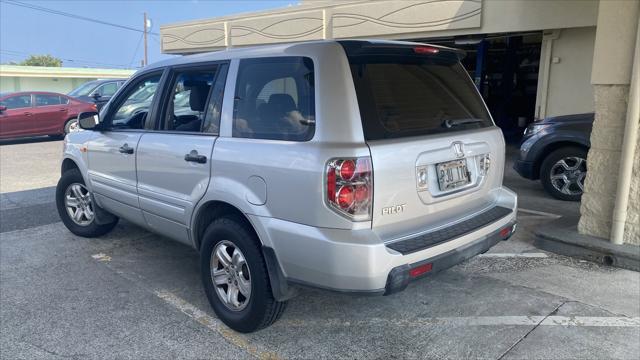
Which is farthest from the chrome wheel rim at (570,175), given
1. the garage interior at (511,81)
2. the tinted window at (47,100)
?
the tinted window at (47,100)

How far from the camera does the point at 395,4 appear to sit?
13.7m

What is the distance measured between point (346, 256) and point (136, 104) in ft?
9.50

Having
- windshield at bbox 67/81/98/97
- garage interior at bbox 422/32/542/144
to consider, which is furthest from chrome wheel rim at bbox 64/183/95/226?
garage interior at bbox 422/32/542/144

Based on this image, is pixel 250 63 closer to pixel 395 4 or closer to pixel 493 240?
pixel 493 240

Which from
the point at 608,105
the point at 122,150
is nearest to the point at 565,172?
the point at 608,105

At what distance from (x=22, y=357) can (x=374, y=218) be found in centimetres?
244

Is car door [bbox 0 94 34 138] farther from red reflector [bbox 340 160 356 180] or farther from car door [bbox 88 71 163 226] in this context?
red reflector [bbox 340 160 356 180]

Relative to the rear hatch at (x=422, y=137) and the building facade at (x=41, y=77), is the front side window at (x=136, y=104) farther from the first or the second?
the building facade at (x=41, y=77)

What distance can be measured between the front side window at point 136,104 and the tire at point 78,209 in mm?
1052

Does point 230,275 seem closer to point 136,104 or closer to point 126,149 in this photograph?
point 126,149

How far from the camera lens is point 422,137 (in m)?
3.18

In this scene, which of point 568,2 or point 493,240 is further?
point 568,2

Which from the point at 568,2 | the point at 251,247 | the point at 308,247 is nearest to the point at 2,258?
the point at 251,247

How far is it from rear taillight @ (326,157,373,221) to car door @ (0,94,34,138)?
14073mm
